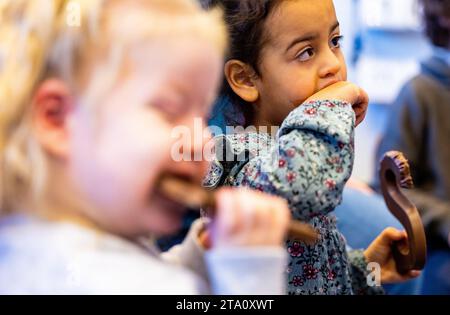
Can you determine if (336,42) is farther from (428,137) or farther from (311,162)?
(428,137)

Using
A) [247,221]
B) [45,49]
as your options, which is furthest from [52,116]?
[247,221]

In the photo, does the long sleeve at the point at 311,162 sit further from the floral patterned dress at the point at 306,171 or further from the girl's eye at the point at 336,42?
the girl's eye at the point at 336,42

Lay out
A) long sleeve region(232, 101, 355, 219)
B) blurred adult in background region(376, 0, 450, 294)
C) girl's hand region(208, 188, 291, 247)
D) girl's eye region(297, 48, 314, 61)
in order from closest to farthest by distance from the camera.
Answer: girl's hand region(208, 188, 291, 247) → long sleeve region(232, 101, 355, 219) → girl's eye region(297, 48, 314, 61) → blurred adult in background region(376, 0, 450, 294)

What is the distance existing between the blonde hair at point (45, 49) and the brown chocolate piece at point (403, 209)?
340mm

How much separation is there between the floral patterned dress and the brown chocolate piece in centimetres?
7

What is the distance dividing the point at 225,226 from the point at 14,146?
15 centimetres

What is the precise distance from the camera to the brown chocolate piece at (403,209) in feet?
2.36

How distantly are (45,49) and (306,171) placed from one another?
0.23m

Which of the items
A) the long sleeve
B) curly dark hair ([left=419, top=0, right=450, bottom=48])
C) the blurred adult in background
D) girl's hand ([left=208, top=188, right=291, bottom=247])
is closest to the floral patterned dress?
the long sleeve

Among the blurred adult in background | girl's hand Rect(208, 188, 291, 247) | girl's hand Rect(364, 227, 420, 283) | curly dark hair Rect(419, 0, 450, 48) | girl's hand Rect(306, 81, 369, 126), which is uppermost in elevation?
curly dark hair Rect(419, 0, 450, 48)

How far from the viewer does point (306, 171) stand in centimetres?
57

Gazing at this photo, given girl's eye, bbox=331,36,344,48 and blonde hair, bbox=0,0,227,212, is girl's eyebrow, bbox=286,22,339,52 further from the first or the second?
Answer: blonde hair, bbox=0,0,227,212

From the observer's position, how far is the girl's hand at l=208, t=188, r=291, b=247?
0.42m

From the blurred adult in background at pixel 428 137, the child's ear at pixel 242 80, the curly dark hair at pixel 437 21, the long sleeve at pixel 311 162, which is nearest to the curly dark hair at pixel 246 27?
the child's ear at pixel 242 80
